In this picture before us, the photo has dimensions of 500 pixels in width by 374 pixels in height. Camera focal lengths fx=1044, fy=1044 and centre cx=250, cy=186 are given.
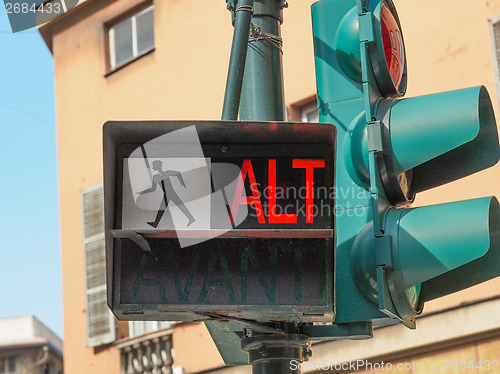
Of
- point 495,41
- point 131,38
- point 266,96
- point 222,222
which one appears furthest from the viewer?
point 131,38

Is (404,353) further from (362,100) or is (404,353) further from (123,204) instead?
(123,204)

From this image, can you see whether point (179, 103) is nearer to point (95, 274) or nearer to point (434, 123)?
point (95, 274)

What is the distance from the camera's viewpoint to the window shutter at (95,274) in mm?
13414

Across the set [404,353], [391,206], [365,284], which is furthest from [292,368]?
[404,353]

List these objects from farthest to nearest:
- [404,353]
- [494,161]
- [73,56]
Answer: [73,56] → [404,353] → [494,161]

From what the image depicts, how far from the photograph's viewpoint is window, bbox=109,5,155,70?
14497 millimetres

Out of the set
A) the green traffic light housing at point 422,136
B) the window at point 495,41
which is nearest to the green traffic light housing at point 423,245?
the green traffic light housing at point 422,136

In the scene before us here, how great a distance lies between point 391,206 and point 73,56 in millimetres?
12068

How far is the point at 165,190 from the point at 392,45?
1.28 m

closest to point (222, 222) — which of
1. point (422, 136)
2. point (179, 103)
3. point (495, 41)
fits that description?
point (422, 136)

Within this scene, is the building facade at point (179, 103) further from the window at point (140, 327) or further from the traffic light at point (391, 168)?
the traffic light at point (391, 168)

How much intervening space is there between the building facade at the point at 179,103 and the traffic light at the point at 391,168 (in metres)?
5.84

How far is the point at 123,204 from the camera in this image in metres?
3.32

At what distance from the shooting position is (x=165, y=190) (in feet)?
11.0
